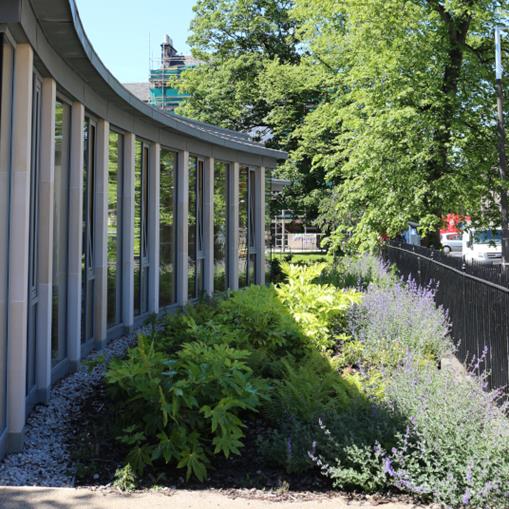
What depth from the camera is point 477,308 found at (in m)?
7.60

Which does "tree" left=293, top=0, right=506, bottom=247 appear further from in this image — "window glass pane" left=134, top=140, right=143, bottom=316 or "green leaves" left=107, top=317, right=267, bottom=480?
"green leaves" left=107, top=317, right=267, bottom=480

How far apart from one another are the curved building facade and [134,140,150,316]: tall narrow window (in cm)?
4

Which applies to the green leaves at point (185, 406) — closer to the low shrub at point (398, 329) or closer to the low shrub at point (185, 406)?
the low shrub at point (185, 406)

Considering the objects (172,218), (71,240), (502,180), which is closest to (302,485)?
(71,240)

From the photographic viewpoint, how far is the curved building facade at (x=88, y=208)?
546 cm

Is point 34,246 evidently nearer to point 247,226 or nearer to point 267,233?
point 247,226

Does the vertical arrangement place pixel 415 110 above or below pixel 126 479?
above

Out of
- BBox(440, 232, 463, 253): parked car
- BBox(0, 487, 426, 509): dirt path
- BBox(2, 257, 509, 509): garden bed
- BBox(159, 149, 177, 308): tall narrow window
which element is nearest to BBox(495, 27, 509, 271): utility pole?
BBox(159, 149, 177, 308): tall narrow window

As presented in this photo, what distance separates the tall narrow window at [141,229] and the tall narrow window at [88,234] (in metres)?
1.84

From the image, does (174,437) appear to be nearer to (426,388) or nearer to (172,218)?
(426,388)

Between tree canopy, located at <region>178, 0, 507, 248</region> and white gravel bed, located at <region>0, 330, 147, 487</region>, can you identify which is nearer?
white gravel bed, located at <region>0, 330, 147, 487</region>

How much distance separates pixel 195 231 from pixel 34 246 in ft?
24.4

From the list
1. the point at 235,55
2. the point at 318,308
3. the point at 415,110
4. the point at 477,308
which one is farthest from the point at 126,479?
the point at 235,55

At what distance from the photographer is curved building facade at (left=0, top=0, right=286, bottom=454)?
17.9ft
